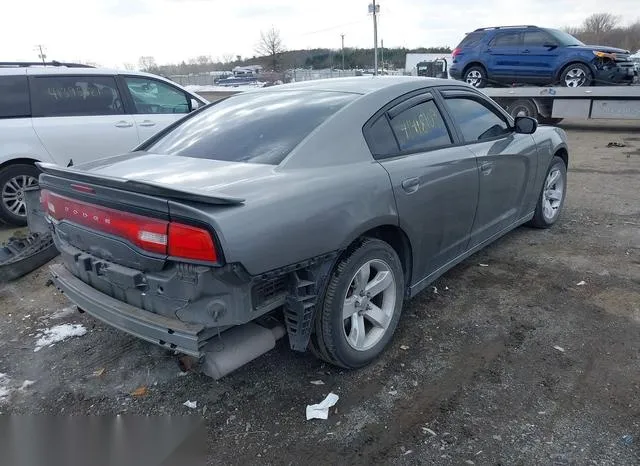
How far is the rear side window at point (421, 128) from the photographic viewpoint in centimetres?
327

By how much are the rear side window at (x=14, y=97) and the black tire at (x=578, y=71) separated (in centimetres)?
1244

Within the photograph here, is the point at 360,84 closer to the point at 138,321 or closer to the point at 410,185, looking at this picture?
the point at 410,185

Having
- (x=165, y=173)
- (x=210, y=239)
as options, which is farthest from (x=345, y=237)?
(x=165, y=173)

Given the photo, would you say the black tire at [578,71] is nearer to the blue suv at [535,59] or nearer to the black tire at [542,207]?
the blue suv at [535,59]

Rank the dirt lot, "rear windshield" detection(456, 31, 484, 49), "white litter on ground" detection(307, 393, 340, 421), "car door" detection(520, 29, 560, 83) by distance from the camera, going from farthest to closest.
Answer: "rear windshield" detection(456, 31, 484, 49), "car door" detection(520, 29, 560, 83), "white litter on ground" detection(307, 393, 340, 421), the dirt lot

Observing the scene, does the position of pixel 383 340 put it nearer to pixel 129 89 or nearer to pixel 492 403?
pixel 492 403

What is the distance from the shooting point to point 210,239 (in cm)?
216

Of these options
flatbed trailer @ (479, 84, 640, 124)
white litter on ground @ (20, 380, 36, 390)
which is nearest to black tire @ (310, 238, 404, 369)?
white litter on ground @ (20, 380, 36, 390)

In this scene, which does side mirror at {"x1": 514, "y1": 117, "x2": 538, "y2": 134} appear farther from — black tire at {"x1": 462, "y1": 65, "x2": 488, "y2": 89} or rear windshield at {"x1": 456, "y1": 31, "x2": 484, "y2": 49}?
rear windshield at {"x1": 456, "y1": 31, "x2": 484, "y2": 49}

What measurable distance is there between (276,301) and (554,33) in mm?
13355

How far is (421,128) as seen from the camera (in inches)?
136

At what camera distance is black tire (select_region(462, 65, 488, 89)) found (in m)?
14.6

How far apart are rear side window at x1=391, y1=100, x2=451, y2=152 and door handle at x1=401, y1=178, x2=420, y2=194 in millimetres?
228

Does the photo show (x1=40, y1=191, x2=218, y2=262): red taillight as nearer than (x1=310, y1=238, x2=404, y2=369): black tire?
Yes
